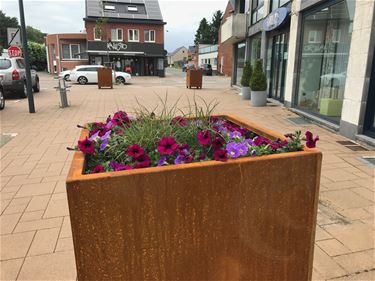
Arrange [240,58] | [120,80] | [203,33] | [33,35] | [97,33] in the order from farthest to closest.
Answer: [33,35] → [203,33] → [97,33] → [120,80] → [240,58]

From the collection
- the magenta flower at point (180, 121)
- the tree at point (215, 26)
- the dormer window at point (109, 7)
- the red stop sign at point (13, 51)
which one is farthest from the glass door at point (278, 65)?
the tree at point (215, 26)

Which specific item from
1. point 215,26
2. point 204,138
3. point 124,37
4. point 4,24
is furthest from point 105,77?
point 215,26

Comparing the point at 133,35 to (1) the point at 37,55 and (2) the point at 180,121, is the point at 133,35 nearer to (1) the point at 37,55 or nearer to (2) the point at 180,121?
(1) the point at 37,55

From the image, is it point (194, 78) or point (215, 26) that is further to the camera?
point (215, 26)

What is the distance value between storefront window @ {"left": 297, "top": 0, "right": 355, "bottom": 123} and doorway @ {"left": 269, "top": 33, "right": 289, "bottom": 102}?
1752 mm

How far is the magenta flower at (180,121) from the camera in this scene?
8.15 ft

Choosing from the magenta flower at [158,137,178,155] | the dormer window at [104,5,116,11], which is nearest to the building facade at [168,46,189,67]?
the dormer window at [104,5,116,11]

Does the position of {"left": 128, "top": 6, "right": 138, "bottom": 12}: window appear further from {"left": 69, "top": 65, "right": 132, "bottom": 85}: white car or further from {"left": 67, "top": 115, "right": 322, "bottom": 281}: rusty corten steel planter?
{"left": 67, "top": 115, "right": 322, "bottom": 281}: rusty corten steel planter

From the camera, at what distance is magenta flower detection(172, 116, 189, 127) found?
8.15 feet

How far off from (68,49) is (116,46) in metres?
7.59

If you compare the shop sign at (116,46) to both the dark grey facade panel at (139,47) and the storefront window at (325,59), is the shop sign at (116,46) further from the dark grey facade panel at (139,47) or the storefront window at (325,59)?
the storefront window at (325,59)

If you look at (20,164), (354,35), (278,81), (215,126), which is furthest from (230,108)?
(215,126)

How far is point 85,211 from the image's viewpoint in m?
1.61

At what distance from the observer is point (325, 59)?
8.41 meters
